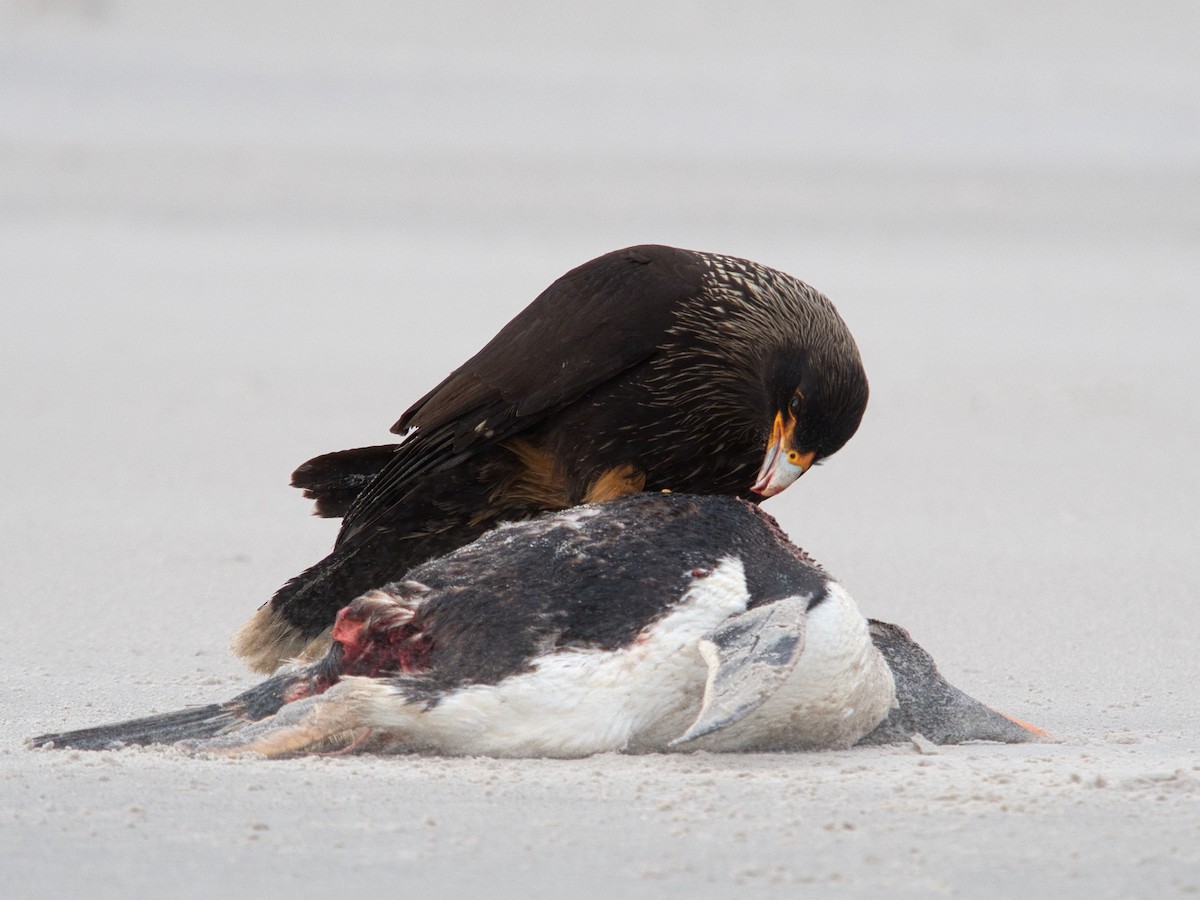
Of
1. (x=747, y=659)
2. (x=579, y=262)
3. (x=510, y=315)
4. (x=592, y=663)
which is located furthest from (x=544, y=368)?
(x=579, y=262)

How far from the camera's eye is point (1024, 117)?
82.4 feet

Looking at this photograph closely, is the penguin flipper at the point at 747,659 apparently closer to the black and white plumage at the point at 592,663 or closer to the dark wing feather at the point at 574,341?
the black and white plumage at the point at 592,663

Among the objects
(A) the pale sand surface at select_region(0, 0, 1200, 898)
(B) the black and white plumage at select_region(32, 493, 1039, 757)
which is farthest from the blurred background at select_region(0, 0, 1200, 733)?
(B) the black and white plumage at select_region(32, 493, 1039, 757)

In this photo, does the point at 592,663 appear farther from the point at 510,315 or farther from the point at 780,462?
the point at 510,315

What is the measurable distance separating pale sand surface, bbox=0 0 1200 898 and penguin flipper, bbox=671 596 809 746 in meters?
0.15

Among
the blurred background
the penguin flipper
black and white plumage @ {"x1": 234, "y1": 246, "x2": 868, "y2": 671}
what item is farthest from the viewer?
the blurred background

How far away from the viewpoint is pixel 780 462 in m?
5.16

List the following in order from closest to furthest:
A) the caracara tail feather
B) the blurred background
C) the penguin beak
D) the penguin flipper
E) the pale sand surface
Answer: the pale sand surface → the penguin flipper → the penguin beak → the caracara tail feather → the blurred background

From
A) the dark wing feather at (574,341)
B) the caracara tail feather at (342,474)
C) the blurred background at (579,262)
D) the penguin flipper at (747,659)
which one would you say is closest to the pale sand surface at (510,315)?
the blurred background at (579,262)

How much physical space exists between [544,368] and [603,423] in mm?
283

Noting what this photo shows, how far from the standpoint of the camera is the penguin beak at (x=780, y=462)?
511cm

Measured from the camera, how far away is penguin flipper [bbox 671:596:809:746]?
3551 millimetres

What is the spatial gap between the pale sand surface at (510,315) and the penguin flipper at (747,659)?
5.9 inches

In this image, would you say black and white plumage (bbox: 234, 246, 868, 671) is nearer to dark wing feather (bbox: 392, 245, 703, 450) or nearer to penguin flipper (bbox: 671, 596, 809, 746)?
dark wing feather (bbox: 392, 245, 703, 450)
